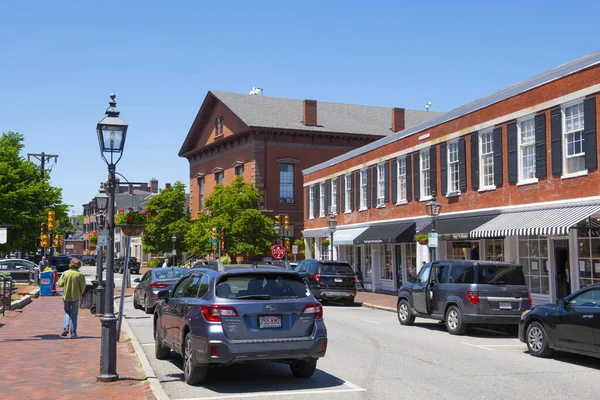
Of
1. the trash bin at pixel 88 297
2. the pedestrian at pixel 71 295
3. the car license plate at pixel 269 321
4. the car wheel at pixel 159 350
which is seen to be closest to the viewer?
the car license plate at pixel 269 321

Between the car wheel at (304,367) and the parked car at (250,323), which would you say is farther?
the car wheel at (304,367)

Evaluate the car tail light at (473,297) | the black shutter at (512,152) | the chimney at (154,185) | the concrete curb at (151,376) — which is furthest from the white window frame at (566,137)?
the chimney at (154,185)

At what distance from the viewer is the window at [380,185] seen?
34656mm

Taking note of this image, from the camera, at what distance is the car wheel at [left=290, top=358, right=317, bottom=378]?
33.0 ft

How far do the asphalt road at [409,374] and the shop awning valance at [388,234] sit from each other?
48.8 feet

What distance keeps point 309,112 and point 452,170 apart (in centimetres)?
3075

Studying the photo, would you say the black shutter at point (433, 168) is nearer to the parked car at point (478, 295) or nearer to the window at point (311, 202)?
the parked car at point (478, 295)

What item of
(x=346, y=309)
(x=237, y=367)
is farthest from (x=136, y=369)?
(x=346, y=309)

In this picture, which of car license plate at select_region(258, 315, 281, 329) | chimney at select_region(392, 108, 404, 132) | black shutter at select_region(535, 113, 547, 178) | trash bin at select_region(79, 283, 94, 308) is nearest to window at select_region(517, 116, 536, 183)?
black shutter at select_region(535, 113, 547, 178)

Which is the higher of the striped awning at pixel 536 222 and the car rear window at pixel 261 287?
the striped awning at pixel 536 222

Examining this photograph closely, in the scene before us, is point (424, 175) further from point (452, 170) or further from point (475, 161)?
point (475, 161)

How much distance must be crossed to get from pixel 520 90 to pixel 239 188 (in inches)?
1271

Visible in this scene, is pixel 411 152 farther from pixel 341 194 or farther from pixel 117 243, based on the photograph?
pixel 117 243

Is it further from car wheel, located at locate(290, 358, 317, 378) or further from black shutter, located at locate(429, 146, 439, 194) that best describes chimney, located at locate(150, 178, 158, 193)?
car wheel, located at locate(290, 358, 317, 378)
